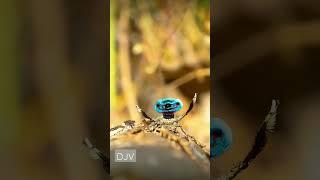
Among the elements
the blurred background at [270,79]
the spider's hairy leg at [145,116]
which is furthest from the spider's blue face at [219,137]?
the spider's hairy leg at [145,116]

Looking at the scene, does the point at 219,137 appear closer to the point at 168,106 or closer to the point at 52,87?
the point at 168,106

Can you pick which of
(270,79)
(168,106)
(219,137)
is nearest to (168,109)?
(168,106)

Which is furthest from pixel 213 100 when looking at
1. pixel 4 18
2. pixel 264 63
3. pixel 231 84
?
pixel 4 18

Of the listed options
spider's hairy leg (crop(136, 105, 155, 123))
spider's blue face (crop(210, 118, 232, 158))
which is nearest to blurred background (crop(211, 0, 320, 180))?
spider's blue face (crop(210, 118, 232, 158))

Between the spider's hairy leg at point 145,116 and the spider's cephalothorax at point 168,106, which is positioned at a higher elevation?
the spider's cephalothorax at point 168,106

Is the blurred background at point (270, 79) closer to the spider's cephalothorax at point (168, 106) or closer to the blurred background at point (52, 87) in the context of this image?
the spider's cephalothorax at point (168, 106)
